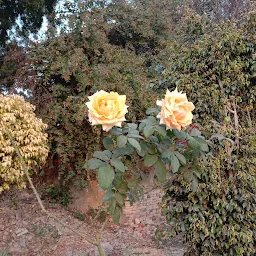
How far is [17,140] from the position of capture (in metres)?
3.87

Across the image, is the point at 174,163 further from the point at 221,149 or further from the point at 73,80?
the point at 73,80

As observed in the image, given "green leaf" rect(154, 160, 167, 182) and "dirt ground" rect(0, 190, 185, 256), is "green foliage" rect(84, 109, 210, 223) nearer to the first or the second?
"green leaf" rect(154, 160, 167, 182)

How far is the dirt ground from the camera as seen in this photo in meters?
4.02

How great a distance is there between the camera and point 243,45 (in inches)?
111

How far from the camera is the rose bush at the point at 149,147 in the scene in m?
1.23

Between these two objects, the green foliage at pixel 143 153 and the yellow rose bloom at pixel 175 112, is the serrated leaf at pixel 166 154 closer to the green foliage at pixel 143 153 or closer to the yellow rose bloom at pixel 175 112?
the green foliage at pixel 143 153

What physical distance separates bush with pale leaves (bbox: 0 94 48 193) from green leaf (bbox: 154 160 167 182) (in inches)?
110

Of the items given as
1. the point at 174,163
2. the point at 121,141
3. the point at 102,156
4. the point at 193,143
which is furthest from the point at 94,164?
the point at 193,143

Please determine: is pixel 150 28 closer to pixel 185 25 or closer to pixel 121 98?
pixel 185 25

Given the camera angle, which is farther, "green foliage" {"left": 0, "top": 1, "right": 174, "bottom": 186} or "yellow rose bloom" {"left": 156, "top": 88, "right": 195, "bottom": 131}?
"green foliage" {"left": 0, "top": 1, "right": 174, "bottom": 186}

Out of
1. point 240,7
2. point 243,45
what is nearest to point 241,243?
point 243,45

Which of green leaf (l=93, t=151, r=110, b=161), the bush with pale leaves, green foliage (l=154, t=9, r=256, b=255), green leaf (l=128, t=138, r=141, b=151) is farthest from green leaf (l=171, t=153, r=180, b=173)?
the bush with pale leaves

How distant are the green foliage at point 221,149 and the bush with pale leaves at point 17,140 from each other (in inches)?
80.7

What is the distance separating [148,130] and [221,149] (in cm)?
155
